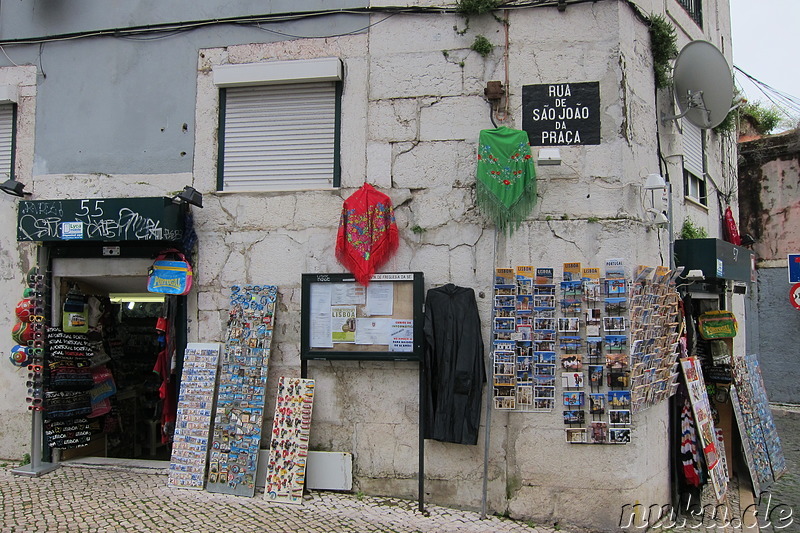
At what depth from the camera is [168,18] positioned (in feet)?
22.2

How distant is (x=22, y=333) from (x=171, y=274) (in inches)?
74.4

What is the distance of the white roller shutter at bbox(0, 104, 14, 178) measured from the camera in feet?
23.5

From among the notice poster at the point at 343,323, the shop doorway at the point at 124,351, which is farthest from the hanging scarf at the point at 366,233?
the shop doorway at the point at 124,351

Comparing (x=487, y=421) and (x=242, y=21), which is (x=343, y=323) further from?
(x=242, y=21)

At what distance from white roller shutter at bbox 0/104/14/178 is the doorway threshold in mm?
3347

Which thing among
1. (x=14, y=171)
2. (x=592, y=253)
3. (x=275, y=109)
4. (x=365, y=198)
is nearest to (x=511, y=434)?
(x=592, y=253)

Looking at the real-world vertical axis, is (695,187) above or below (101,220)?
above

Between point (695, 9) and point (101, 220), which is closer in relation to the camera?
point (101, 220)

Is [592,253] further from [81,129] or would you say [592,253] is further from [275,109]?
[81,129]

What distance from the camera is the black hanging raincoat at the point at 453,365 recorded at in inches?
221

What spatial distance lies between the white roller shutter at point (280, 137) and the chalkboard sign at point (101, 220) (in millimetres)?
728

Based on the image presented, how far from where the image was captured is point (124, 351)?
816 cm

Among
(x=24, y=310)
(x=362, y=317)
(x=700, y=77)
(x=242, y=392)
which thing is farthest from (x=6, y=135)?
(x=700, y=77)

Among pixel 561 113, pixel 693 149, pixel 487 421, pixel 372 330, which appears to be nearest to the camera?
pixel 487 421
